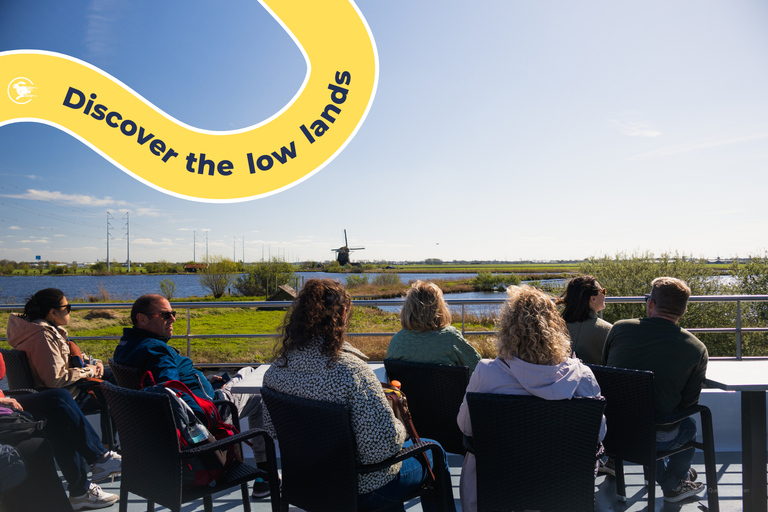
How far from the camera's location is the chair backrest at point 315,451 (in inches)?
59.4

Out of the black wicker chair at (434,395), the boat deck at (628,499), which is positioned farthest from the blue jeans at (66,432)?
the black wicker chair at (434,395)

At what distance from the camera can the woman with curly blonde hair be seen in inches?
87.7

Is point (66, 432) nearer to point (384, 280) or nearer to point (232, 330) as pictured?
point (232, 330)

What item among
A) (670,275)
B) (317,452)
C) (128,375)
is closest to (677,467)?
(317,452)

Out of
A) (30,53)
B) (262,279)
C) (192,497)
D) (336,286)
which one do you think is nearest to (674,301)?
(336,286)

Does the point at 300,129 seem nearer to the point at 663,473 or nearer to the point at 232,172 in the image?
the point at 232,172

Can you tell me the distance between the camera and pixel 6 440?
190cm

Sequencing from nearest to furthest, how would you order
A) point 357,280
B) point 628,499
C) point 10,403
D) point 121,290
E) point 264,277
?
point 10,403
point 628,499
point 121,290
point 264,277
point 357,280

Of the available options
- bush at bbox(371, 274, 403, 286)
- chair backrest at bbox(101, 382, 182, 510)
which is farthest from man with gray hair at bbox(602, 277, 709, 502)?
bush at bbox(371, 274, 403, 286)

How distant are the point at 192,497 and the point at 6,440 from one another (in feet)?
2.86

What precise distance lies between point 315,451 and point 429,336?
86cm

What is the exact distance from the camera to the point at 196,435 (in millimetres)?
1796

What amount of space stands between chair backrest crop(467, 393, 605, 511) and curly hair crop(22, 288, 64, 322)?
101 inches

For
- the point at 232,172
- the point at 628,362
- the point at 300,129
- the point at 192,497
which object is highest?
the point at 300,129
